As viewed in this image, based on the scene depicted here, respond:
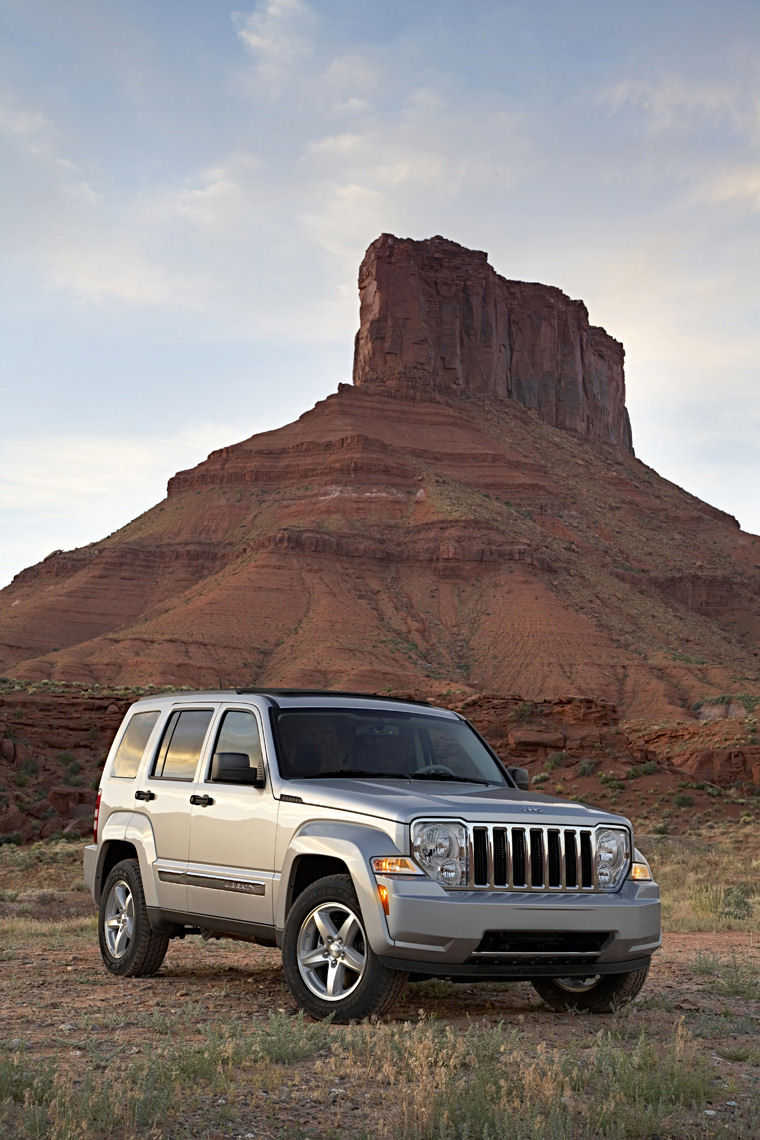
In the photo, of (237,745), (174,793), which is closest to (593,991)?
(237,745)

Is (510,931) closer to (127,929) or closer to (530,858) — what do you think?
(530,858)

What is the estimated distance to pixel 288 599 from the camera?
259 feet

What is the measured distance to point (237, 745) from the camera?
7.72 metres

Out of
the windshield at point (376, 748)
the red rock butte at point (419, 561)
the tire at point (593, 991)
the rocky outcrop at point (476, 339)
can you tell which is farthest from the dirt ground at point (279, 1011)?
the rocky outcrop at point (476, 339)

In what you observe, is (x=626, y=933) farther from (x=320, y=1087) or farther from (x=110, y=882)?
(x=110, y=882)

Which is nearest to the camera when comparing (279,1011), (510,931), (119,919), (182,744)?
(510,931)

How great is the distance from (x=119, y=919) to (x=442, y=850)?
339cm

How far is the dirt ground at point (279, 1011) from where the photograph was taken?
468 cm

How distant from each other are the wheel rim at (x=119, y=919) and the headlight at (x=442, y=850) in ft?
9.89

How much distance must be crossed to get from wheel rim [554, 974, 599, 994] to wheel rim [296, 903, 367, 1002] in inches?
65.5

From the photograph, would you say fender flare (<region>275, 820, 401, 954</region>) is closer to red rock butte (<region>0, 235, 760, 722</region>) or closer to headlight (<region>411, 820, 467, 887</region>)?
headlight (<region>411, 820, 467, 887</region>)

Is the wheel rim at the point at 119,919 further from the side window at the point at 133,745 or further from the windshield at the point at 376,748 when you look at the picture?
the windshield at the point at 376,748

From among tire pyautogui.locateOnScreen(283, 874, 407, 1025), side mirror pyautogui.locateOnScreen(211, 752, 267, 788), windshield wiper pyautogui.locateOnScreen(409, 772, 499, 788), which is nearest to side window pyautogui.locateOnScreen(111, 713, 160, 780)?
side mirror pyautogui.locateOnScreen(211, 752, 267, 788)

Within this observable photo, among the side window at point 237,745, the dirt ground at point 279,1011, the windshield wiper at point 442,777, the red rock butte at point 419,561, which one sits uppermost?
the red rock butte at point 419,561
